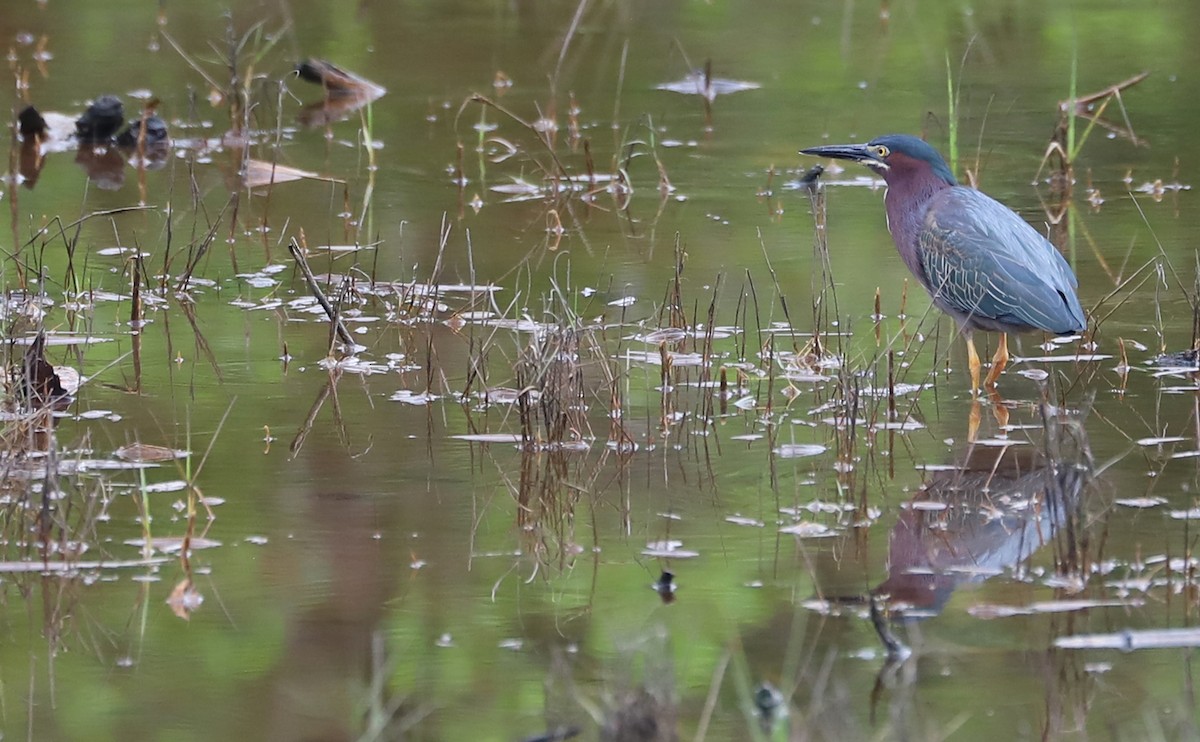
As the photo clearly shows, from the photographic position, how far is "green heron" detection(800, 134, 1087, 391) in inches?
231

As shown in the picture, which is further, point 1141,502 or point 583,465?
point 583,465

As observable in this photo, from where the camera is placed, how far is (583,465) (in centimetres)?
516

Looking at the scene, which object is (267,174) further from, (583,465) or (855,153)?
(583,465)

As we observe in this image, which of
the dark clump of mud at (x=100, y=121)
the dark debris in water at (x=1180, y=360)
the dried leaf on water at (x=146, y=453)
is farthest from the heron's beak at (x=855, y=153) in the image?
the dark clump of mud at (x=100, y=121)

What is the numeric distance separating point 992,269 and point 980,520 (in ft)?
4.68

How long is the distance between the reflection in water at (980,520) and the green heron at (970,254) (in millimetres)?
666

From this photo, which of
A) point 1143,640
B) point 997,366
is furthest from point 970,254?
point 1143,640

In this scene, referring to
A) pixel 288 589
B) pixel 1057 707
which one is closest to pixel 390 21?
pixel 288 589

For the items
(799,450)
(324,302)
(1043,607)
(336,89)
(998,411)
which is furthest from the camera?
(336,89)

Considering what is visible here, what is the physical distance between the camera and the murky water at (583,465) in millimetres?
3848

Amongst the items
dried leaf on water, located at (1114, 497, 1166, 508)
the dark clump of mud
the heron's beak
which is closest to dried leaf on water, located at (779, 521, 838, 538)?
dried leaf on water, located at (1114, 497, 1166, 508)

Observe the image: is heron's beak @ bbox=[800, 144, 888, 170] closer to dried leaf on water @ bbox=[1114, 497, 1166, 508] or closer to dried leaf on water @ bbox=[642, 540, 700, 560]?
dried leaf on water @ bbox=[1114, 497, 1166, 508]

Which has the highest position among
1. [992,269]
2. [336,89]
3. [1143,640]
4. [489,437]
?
[992,269]

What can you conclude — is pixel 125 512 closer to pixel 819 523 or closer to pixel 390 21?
pixel 819 523
